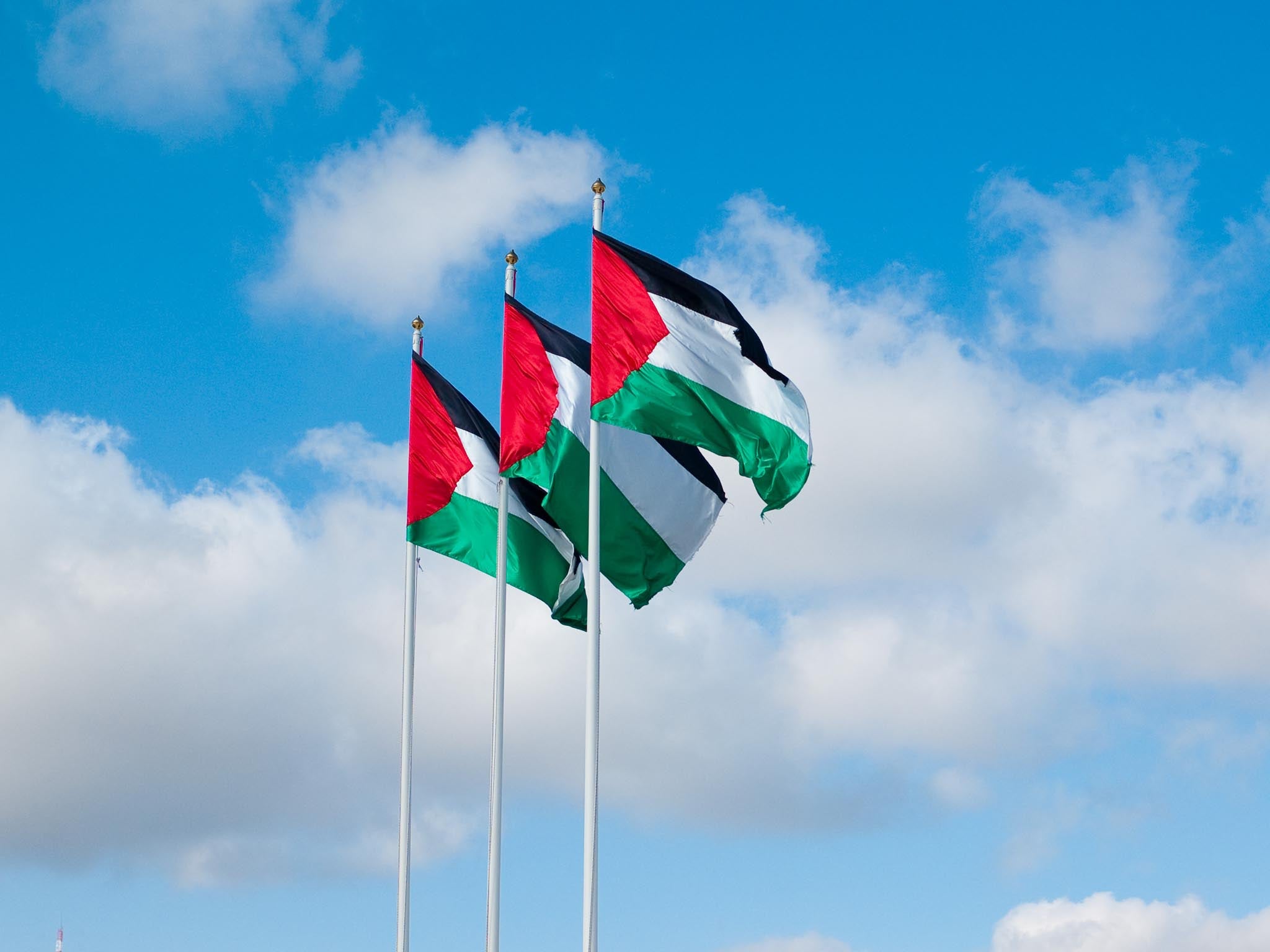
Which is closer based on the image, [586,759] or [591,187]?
[586,759]

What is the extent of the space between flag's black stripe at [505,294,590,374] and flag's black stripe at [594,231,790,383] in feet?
7.71

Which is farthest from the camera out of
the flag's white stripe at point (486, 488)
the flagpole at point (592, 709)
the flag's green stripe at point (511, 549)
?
the flag's white stripe at point (486, 488)

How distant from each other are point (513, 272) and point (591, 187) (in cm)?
279

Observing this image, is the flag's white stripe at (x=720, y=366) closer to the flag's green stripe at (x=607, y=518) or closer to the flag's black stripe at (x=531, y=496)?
the flag's green stripe at (x=607, y=518)

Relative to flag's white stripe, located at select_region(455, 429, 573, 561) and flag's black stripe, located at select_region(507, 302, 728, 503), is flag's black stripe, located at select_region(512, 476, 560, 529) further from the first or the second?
flag's black stripe, located at select_region(507, 302, 728, 503)

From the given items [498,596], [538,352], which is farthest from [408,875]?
[538,352]

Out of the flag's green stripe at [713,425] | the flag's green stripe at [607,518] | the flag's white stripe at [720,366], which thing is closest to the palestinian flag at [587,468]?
the flag's green stripe at [607,518]

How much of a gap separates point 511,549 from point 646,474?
3.82 metres

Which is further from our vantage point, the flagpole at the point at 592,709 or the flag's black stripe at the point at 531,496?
the flag's black stripe at the point at 531,496

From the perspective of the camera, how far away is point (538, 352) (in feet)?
102

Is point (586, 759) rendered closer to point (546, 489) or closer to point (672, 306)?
point (546, 489)

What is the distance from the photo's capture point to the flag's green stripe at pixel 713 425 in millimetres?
28609

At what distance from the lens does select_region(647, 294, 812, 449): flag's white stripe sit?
28.9m

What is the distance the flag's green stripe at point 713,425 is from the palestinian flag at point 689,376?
15 mm
